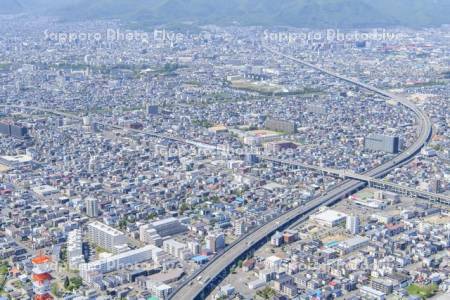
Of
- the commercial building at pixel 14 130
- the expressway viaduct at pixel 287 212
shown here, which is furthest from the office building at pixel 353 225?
the commercial building at pixel 14 130

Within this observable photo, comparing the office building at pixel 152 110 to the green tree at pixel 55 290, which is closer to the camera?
the green tree at pixel 55 290

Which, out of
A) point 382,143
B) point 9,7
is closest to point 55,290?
point 382,143

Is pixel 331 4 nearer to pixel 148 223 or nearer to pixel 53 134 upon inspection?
pixel 53 134

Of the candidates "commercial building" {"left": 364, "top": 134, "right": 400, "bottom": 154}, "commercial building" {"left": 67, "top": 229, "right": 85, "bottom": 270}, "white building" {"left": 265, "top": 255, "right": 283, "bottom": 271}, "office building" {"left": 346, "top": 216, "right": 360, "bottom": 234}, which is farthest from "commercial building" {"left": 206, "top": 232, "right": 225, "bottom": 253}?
"commercial building" {"left": 364, "top": 134, "right": 400, "bottom": 154}

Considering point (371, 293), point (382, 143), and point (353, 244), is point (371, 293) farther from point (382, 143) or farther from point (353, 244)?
point (382, 143)

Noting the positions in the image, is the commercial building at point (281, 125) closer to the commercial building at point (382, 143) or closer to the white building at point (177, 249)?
the commercial building at point (382, 143)

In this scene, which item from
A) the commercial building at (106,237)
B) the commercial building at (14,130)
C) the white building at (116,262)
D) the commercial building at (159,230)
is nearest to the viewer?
the white building at (116,262)
